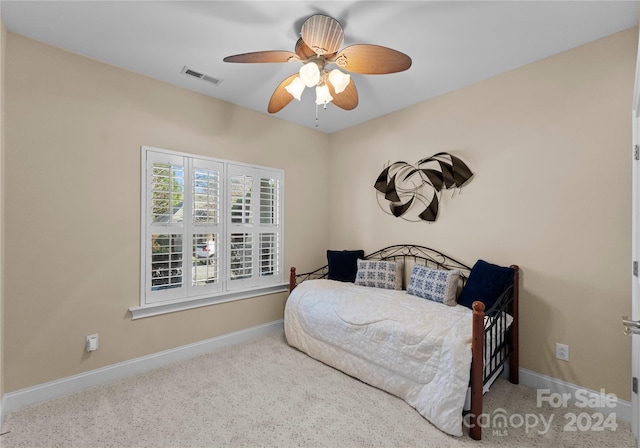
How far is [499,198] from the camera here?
8.41 feet

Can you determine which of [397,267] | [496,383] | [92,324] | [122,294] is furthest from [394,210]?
[92,324]

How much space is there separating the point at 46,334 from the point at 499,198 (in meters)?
3.77

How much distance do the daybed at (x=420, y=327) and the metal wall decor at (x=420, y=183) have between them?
42 cm

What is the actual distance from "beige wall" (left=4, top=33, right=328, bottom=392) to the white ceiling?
10.6 inches

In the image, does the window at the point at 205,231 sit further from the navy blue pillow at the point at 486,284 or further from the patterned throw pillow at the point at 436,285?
the navy blue pillow at the point at 486,284

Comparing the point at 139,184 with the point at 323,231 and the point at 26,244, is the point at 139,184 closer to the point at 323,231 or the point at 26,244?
the point at 26,244

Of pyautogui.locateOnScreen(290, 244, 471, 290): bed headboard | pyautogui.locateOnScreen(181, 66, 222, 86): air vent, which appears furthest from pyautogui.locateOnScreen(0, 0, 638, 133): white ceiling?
pyautogui.locateOnScreen(290, 244, 471, 290): bed headboard

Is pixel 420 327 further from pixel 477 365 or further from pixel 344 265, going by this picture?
pixel 344 265

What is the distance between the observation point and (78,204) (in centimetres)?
227

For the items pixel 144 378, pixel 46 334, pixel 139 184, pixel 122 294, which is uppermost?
pixel 139 184

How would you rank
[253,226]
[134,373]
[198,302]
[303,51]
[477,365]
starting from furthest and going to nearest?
[253,226] → [198,302] → [134,373] → [303,51] → [477,365]

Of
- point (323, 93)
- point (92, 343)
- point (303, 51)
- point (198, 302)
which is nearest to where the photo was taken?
point (303, 51)

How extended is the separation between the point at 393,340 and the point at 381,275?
108cm

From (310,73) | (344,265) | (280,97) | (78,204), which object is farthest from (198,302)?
(310,73)
